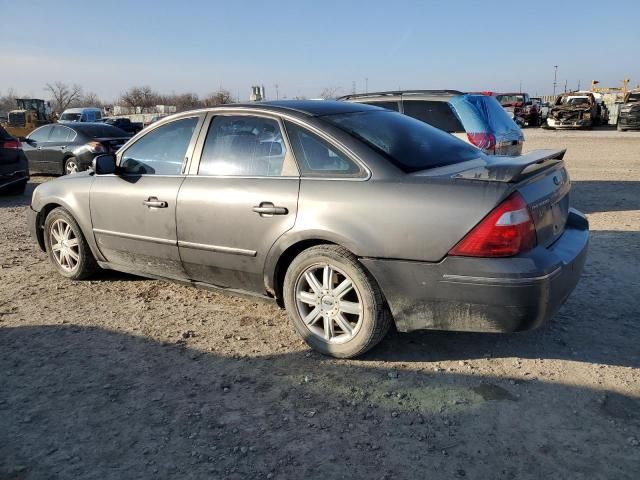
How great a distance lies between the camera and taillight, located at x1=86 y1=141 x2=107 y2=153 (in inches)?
487

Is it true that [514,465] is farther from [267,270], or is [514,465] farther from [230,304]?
[230,304]

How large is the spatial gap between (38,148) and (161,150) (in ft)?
34.6

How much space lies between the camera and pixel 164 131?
175 inches

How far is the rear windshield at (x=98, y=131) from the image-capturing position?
42.1ft

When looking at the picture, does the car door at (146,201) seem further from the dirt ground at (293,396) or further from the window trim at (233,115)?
the dirt ground at (293,396)

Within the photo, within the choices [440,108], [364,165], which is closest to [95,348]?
[364,165]

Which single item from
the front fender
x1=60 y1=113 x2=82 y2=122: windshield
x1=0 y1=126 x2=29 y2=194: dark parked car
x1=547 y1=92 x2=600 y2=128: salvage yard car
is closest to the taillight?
x1=0 y1=126 x2=29 y2=194: dark parked car

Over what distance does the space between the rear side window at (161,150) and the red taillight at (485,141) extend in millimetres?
4116

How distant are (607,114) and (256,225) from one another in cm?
3291

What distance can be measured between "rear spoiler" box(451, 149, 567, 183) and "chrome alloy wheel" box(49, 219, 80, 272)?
11.9ft

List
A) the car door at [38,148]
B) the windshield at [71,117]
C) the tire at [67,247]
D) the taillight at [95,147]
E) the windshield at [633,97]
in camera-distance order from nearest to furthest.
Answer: the tire at [67,247]
the taillight at [95,147]
the car door at [38,148]
the windshield at [633,97]
the windshield at [71,117]

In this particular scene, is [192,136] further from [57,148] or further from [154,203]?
[57,148]

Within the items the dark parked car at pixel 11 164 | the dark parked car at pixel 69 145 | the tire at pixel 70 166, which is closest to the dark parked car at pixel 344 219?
the dark parked car at pixel 11 164

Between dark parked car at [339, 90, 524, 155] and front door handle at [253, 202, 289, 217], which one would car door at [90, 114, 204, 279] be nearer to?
front door handle at [253, 202, 289, 217]
